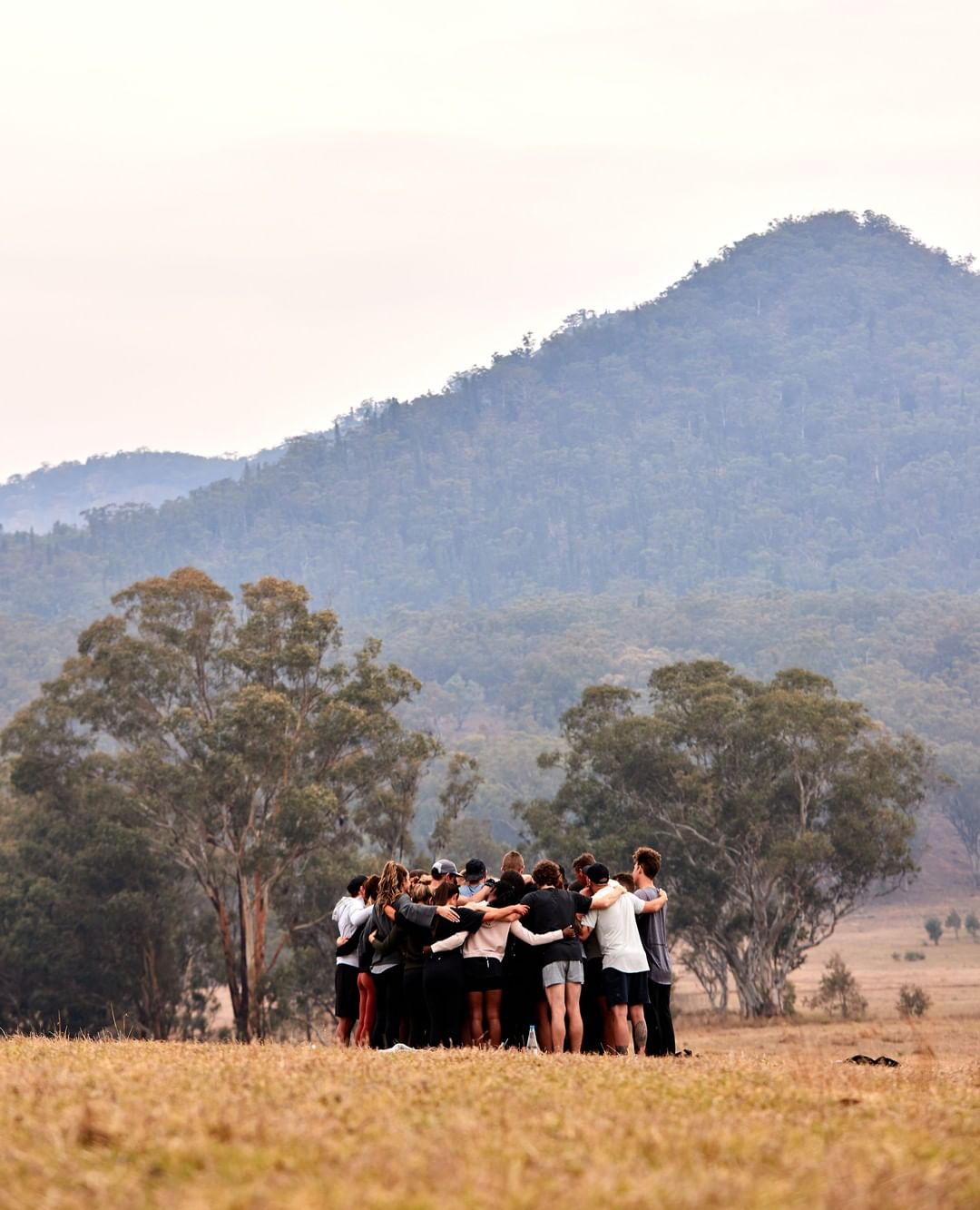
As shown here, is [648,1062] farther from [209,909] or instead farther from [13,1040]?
[209,909]

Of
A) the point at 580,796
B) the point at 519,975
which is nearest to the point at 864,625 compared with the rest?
the point at 580,796

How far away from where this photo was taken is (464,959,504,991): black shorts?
12.8 m

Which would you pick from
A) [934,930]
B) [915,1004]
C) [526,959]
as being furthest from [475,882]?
[934,930]

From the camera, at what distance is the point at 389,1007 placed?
44.6 feet

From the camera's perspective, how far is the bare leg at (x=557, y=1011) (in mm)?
12586

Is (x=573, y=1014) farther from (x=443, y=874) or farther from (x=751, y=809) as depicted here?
(x=751, y=809)

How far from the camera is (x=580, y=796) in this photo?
1753 inches

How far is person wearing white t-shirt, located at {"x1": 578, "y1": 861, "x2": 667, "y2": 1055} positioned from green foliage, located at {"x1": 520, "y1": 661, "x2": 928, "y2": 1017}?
28023 mm

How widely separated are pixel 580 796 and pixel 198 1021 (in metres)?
12.1

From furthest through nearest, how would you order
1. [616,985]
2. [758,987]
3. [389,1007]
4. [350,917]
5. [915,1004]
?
1. [758,987]
2. [915,1004]
3. [350,917]
4. [389,1007]
5. [616,985]

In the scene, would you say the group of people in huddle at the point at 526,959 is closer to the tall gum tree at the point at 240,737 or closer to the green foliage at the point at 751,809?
the tall gum tree at the point at 240,737

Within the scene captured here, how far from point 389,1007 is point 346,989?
1.21 metres

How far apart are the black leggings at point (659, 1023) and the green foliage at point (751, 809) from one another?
27.3 meters

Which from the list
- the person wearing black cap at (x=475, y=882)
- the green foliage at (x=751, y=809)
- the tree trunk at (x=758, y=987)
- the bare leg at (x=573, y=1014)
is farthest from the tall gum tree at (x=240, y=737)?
the bare leg at (x=573, y=1014)
